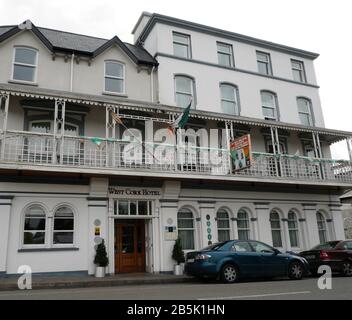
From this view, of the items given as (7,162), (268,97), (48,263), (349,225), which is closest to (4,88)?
(7,162)

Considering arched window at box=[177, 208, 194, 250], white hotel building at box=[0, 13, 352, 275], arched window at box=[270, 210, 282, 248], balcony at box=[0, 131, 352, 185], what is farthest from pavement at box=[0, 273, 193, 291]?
arched window at box=[270, 210, 282, 248]

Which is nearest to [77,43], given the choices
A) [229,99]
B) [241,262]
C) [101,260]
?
[229,99]

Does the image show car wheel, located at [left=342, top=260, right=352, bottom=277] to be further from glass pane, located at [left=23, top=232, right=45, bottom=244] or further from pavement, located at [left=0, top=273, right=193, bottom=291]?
glass pane, located at [left=23, top=232, right=45, bottom=244]

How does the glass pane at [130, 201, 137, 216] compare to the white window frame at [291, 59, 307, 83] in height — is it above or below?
below

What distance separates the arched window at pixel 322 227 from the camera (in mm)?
20031

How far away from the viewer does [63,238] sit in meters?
14.6

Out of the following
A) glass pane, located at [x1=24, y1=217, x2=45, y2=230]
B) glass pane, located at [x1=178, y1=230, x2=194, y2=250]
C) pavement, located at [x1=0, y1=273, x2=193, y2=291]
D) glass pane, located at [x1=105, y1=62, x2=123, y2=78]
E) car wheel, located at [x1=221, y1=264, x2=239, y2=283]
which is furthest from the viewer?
glass pane, located at [x1=105, y1=62, x2=123, y2=78]

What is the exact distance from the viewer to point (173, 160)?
1587 centimetres

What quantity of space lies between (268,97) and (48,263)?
14.4 m

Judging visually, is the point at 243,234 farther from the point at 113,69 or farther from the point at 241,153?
the point at 113,69

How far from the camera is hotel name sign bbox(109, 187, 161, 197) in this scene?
15.6m

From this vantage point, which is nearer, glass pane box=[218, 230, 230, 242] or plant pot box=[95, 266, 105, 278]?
plant pot box=[95, 266, 105, 278]

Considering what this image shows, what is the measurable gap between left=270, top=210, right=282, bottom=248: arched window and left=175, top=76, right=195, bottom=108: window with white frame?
690 cm

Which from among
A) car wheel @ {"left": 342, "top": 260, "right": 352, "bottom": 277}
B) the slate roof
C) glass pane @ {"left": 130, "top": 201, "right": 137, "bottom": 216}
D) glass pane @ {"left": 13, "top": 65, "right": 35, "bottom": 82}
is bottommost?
car wheel @ {"left": 342, "top": 260, "right": 352, "bottom": 277}
